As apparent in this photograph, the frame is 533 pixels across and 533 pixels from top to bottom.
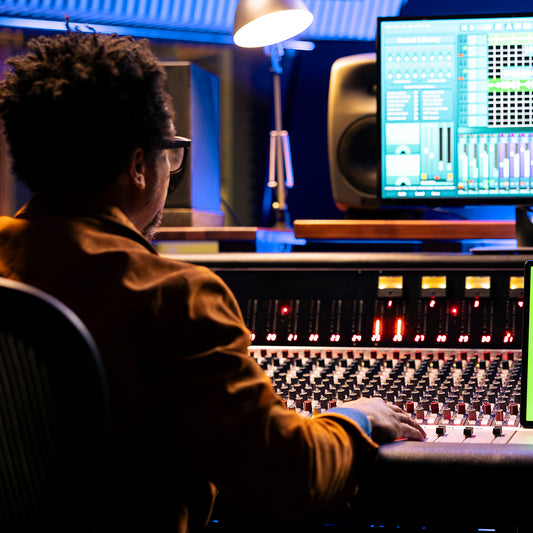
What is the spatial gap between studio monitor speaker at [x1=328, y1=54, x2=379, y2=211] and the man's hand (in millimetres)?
1363

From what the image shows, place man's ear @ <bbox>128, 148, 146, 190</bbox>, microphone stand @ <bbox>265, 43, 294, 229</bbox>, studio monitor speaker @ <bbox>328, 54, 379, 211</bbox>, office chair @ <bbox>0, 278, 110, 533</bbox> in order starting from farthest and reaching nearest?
microphone stand @ <bbox>265, 43, 294, 229</bbox> < studio monitor speaker @ <bbox>328, 54, 379, 211</bbox> < man's ear @ <bbox>128, 148, 146, 190</bbox> < office chair @ <bbox>0, 278, 110, 533</bbox>

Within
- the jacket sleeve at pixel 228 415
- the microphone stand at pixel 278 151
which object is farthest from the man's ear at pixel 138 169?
the microphone stand at pixel 278 151

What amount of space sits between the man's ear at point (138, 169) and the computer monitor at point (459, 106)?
3.00 feet

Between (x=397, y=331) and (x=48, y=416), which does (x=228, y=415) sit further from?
(x=397, y=331)

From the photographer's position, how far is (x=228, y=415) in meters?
0.85

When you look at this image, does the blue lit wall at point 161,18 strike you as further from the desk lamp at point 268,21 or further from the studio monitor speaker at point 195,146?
the desk lamp at point 268,21

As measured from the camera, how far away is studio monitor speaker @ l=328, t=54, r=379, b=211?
2412 millimetres

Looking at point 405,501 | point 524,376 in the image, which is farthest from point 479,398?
point 405,501

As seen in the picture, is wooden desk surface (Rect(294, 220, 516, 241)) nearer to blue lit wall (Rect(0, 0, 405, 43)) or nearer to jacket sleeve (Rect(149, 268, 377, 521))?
jacket sleeve (Rect(149, 268, 377, 521))

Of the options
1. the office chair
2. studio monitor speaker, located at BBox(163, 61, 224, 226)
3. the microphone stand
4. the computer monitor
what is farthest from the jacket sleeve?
the microphone stand

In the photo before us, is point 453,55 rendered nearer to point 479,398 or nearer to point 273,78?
point 479,398

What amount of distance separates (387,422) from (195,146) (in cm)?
156

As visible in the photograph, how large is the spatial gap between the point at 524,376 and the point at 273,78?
92.5 inches

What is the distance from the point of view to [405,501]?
3.39 feet
